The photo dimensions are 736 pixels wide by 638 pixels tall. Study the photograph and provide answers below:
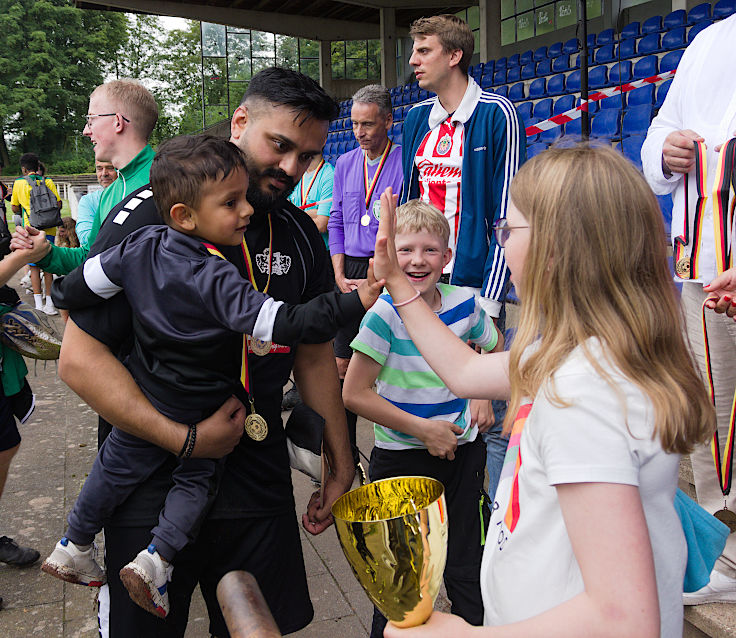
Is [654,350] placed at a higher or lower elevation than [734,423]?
higher

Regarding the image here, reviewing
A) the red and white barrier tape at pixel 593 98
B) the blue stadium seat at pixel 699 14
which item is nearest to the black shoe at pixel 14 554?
the red and white barrier tape at pixel 593 98

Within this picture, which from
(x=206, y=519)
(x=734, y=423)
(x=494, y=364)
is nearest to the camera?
(x=494, y=364)

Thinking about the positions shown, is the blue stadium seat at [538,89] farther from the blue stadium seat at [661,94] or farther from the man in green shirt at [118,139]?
the man in green shirt at [118,139]

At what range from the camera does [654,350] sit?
116 centimetres

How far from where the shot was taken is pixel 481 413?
2709mm

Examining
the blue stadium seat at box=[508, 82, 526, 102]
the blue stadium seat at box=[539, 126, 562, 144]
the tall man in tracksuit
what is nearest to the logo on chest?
the tall man in tracksuit

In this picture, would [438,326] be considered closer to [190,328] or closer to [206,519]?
[190,328]

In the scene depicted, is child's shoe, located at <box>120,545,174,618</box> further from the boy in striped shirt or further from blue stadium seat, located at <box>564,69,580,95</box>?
blue stadium seat, located at <box>564,69,580,95</box>

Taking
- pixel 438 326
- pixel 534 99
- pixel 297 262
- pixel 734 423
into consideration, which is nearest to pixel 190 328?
pixel 297 262

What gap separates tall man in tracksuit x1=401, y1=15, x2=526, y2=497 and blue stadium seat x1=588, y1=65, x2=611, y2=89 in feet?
28.6

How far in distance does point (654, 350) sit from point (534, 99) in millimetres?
12945

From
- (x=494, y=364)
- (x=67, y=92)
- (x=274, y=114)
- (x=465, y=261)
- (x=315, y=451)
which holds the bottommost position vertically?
(x=315, y=451)

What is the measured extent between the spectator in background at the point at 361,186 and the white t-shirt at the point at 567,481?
10.3 ft

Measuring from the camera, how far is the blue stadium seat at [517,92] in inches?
551
